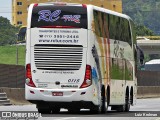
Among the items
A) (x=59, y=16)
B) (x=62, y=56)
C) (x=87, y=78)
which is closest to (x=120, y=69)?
(x=87, y=78)

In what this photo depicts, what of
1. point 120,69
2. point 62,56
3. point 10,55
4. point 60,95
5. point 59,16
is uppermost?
point 59,16

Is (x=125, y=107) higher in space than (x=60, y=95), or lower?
lower

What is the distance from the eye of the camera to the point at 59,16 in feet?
96.2

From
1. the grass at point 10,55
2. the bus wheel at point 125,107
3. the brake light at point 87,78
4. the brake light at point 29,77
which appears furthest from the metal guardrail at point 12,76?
the grass at point 10,55

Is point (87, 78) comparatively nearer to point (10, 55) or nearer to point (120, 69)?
point (120, 69)

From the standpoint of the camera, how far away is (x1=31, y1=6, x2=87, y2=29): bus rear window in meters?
29.3

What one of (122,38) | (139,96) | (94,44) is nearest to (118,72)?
(122,38)

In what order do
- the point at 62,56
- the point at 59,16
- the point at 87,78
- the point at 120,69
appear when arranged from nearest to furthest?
the point at 62,56
the point at 87,78
the point at 59,16
the point at 120,69

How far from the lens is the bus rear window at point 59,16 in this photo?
96.1 feet

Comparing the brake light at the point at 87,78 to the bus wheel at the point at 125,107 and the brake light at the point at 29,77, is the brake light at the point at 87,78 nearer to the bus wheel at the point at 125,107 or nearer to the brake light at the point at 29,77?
the brake light at the point at 29,77

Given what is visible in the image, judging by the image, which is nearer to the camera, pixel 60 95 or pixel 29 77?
pixel 60 95

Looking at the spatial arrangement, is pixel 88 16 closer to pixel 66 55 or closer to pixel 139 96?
pixel 66 55

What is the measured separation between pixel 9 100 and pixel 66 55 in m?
14.2

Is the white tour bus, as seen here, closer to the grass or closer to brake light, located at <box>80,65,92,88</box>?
brake light, located at <box>80,65,92,88</box>
